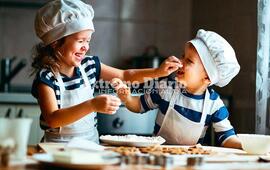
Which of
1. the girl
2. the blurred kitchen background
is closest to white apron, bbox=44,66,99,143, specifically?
the girl

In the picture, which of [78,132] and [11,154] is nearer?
[11,154]

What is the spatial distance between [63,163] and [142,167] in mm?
184

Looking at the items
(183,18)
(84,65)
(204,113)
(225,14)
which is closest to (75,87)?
(84,65)

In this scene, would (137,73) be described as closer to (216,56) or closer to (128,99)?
(128,99)

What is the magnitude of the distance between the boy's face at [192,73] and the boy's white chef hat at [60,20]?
0.37m

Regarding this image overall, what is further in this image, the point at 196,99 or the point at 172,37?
the point at 172,37

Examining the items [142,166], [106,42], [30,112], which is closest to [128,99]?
[142,166]

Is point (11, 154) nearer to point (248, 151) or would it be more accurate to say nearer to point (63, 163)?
point (63, 163)

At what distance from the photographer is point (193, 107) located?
1.73 m

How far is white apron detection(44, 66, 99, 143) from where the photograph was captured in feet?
5.39

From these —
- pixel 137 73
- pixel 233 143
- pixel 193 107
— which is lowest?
pixel 233 143

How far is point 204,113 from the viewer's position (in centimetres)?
171

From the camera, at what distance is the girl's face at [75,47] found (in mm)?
1654

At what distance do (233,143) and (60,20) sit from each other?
0.69m
